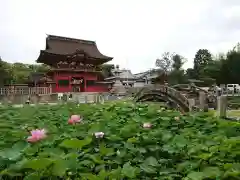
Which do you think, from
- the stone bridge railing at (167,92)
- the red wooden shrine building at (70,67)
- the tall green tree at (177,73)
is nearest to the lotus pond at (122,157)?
the stone bridge railing at (167,92)

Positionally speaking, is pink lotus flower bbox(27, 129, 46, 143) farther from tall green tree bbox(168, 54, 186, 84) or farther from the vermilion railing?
tall green tree bbox(168, 54, 186, 84)

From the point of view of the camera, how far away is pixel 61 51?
33594 millimetres

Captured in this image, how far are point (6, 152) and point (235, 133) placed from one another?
1.43 meters

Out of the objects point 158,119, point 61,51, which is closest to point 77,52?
point 61,51

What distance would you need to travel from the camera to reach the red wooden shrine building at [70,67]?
3200cm

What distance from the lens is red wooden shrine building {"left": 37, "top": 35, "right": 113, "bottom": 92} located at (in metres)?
32.0

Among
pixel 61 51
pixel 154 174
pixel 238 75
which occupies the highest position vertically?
pixel 61 51

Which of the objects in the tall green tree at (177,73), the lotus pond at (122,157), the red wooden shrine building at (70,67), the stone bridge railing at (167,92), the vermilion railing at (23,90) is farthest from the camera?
the tall green tree at (177,73)

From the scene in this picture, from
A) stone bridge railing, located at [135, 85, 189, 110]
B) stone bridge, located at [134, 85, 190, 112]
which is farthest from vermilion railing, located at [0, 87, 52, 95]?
stone bridge railing, located at [135, 85, 189, 110]

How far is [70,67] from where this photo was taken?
1289 inches

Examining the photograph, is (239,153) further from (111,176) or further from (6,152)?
(6,152)

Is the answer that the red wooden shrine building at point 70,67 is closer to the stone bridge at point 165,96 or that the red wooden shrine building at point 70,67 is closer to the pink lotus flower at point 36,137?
the stone bridge at point 165,96

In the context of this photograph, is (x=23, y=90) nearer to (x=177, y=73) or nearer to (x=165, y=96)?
(x=165, y=96)

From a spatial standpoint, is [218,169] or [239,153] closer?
[218,169]
